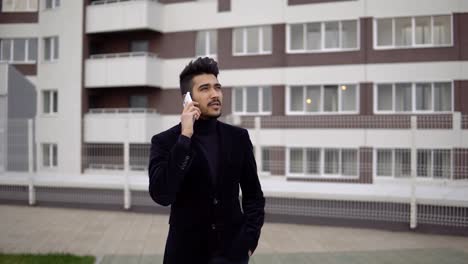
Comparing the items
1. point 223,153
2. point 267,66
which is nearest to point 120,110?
point 267,66

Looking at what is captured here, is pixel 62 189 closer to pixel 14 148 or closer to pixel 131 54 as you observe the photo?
pixel 14 148

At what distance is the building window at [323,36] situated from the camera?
2052 cm

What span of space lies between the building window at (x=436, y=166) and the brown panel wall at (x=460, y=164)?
0.38 feet

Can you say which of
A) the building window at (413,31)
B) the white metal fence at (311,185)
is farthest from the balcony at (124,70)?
the white metal fence at (311,185)

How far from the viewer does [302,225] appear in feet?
31.6

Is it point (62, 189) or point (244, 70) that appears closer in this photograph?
point (62, 189)

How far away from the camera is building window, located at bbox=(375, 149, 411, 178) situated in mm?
11453

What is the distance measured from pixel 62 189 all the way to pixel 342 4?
13.5 meters

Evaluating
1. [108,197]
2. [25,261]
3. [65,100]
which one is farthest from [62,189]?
[65,100]

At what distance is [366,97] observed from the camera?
65.9 ft

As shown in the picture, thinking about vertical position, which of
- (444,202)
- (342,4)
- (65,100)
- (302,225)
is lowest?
(302,225)

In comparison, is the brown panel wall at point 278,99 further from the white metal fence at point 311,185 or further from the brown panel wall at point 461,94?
the white metal fence at point 311,185

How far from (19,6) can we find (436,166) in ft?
68.7

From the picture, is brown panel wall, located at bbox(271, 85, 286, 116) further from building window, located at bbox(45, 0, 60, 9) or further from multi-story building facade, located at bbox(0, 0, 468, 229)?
building window, located at bbox(45, 0, 60, 9)
